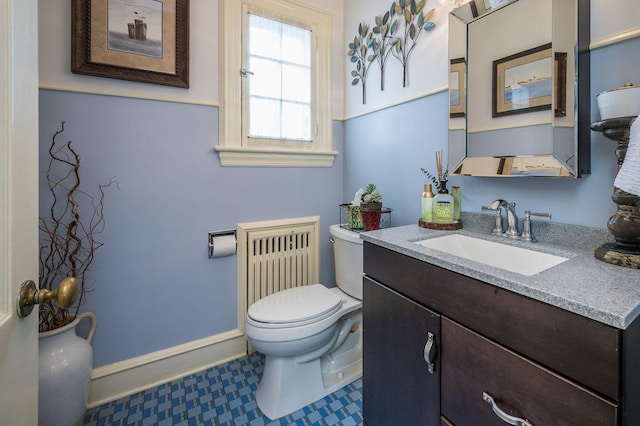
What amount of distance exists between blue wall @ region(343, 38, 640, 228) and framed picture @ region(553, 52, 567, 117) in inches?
3.2

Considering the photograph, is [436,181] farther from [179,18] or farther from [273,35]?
[179,18]

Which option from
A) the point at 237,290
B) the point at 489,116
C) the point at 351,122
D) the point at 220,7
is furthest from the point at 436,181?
the point at 220,7

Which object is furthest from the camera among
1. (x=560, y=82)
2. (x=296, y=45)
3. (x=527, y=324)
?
(x=296, y=45)

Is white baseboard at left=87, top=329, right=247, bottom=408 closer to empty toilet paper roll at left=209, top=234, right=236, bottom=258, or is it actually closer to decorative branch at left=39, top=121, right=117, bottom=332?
decorative branch at left=39, top=121, right=117, bottom=332

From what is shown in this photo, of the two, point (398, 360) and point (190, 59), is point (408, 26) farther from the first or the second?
point (398, 360)

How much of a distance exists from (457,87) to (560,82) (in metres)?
0.39

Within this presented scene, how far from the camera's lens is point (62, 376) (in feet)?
3.72

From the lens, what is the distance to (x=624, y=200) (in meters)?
0.80

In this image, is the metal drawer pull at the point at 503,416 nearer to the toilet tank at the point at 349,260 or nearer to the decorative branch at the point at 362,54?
the toilet tank at the point at 349,260

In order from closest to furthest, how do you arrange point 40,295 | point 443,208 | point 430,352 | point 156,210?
1. point 40,295
2. point 430,352
3. point 443,208
4. point 156,210

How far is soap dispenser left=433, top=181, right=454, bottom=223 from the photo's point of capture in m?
1.29

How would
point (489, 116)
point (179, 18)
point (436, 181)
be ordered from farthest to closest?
point (179, 18) < point (436, 181) < point (489, 116)

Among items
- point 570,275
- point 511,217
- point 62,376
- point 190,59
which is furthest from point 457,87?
point 62,376

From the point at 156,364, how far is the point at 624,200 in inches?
79.3
